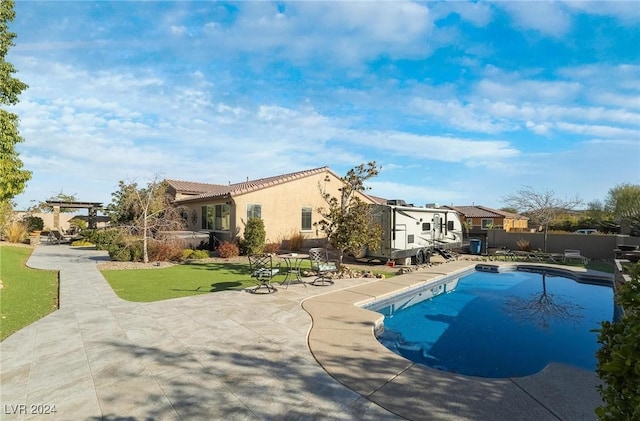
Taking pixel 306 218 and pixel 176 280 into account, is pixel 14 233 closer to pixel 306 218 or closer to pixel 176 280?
pixel 176 280

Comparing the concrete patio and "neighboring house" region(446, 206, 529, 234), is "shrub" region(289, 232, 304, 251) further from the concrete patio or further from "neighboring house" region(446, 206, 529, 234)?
"neighboring house" region(446, 206, 529, 234)

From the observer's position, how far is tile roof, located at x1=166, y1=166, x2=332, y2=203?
64.1ft

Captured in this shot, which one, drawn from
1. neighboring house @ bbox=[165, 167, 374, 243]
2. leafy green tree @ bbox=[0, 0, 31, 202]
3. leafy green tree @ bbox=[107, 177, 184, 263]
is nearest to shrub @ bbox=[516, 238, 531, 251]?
neighboring house @ bbox=[165, 167, 374, 243]

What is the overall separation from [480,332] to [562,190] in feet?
89.6

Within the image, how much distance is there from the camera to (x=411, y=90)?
15.4m

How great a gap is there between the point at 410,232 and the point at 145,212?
1311 cm

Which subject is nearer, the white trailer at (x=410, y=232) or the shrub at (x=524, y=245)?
the white trailer at (x=410, y=232)

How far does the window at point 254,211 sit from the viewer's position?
745 inches

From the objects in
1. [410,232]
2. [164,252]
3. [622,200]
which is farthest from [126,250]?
[622,200]

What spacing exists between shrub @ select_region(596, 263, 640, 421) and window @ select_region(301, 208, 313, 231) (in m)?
19.9

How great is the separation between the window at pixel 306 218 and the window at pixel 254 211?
3483 mm

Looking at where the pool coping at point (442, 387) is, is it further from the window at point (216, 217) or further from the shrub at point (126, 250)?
the window at point (216, 217)

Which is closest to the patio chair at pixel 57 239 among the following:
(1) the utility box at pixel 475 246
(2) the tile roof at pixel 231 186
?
(2) the tile roof at pixel 231 186

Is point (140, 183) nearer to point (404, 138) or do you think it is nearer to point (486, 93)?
point (404, 138)
